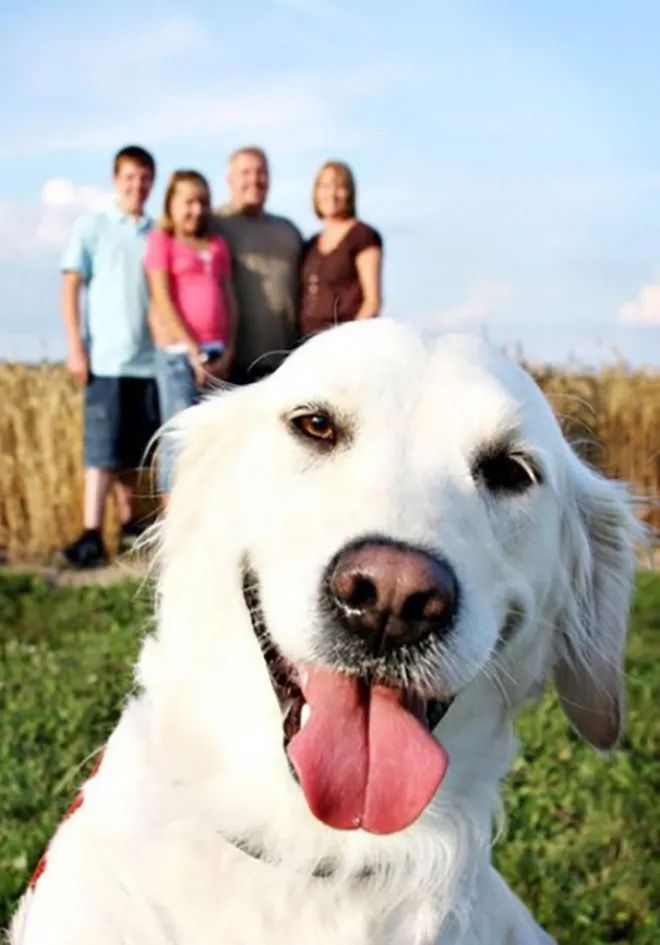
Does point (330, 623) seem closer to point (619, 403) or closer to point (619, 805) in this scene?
point (619, 805)

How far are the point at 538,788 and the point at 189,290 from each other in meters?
4.24

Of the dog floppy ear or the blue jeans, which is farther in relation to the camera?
the blue jeans

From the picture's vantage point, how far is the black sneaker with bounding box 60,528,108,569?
10.5m

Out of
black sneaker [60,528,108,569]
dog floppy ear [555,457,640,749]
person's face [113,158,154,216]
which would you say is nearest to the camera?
dog floppy ear [555,457,640,749]

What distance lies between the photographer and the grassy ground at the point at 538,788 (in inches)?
183

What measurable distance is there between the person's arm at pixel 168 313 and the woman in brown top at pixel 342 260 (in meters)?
0.67

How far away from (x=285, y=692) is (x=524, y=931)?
2.84 feet

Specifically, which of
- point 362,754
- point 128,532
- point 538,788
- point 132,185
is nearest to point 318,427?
point 362,754

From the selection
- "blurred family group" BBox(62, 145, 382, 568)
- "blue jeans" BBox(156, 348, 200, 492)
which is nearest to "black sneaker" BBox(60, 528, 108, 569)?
"blurred family group" BBox(62, 145, 382, 568)

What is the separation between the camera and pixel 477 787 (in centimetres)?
314

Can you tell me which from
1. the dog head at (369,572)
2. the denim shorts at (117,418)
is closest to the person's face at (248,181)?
the denim shorts at (117,418)

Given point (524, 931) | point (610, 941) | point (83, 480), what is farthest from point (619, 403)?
point (524, 931)

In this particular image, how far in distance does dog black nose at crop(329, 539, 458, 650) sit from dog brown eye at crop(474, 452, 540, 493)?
40cm

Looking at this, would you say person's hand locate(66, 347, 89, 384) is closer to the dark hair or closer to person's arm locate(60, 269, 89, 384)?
person's arm locate(60, 269, 89, 384)
